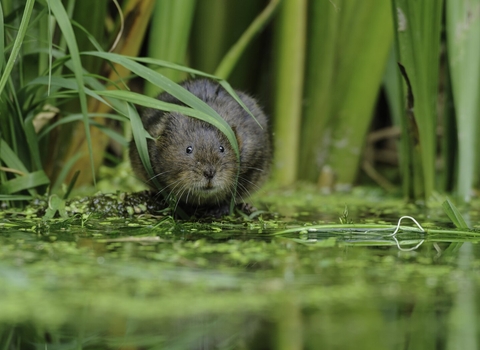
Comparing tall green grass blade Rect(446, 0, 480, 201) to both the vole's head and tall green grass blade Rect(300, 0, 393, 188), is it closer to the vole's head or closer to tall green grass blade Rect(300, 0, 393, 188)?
tall green grass blade Rect(300, 0, 393, 188)

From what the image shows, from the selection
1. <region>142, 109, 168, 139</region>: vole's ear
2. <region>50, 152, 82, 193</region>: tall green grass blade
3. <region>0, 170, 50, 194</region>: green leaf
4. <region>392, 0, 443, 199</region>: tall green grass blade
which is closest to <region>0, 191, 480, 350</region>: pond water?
<region>0, 170, 50, 194</region>: green leaf

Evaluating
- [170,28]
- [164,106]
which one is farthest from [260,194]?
[164,106]

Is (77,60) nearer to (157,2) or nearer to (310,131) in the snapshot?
(157,2)

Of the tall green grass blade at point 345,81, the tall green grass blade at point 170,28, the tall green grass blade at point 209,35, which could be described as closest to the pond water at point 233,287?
the tall green grass blade at point 170,28

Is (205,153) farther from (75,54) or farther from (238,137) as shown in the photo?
(75,54)

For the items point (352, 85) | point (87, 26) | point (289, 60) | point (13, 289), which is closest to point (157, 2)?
point (87, 26)

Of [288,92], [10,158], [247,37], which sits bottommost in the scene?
[10,158]
